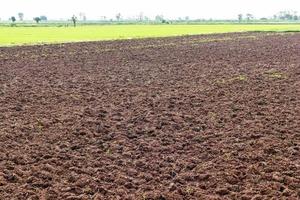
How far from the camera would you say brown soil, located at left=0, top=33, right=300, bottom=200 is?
9336mm

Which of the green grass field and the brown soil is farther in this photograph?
the green grass field

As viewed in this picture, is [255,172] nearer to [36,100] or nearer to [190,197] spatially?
[190,197]

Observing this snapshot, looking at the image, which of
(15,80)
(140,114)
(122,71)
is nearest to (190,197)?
(140,114)

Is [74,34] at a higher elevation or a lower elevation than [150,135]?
lower

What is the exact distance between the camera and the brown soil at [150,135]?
934 centimetres

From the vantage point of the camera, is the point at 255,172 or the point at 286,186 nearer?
the point at 286,186

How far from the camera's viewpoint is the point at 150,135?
42.2 feet

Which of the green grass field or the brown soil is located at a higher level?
the brown soil

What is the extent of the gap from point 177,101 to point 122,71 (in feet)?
29.0

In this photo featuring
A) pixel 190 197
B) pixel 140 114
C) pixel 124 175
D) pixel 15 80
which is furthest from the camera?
pixel 15 80

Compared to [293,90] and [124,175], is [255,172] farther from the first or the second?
[293,90]

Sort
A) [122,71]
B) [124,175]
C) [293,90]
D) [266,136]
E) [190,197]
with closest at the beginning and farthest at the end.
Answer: [190,197] → [124,175] → [266,136] → [293,90] → [122,71]

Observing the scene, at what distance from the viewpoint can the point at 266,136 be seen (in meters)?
12.6

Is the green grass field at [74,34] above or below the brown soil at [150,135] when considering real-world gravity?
below
